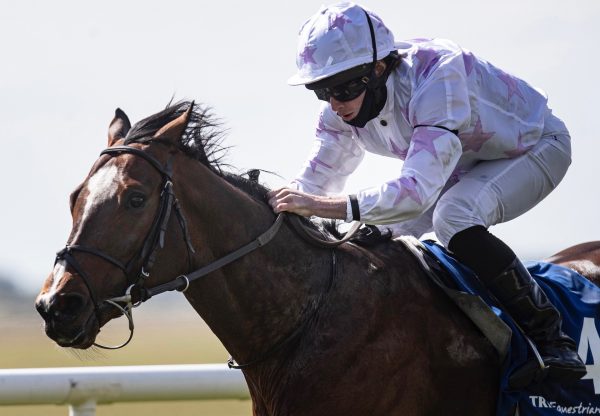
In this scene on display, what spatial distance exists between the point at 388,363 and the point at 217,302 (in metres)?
0.68

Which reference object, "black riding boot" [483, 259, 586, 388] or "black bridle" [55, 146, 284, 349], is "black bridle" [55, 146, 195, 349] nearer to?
"black bridle" [55, 146, 284, 349]

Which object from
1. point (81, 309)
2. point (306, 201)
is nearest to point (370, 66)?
point (306, 201)

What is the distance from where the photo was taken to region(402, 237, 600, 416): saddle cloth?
421cm

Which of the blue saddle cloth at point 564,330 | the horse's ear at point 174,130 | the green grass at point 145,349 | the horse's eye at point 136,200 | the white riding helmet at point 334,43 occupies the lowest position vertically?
the green grass at point 145,349

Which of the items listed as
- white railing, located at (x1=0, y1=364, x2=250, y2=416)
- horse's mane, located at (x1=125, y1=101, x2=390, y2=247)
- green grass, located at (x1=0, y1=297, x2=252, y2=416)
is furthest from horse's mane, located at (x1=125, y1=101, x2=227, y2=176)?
green grass, located at (x1=0, y1=297, x2=252, y2=416)

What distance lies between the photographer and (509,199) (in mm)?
4516

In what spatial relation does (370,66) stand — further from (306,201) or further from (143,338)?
(143,338)

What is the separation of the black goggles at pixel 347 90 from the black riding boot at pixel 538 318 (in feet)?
3.03

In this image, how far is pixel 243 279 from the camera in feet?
13.1

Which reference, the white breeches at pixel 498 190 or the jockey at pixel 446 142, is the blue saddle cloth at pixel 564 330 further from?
the white breeches at pixel 498 190

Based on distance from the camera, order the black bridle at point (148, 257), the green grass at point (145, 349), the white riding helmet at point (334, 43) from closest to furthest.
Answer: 1. the black bridle at point (148, 257)
2. the white riding helmet at point (334, 43)
3. the green grass at point (145, 349)

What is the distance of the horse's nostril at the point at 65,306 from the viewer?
3523mm

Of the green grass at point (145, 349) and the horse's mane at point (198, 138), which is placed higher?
the horse's mane at point (198, 138)

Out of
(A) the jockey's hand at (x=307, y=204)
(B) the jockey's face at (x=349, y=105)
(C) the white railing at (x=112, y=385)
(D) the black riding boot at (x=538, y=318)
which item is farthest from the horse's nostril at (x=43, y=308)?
(C) the white railing at (x=112, y=385)
